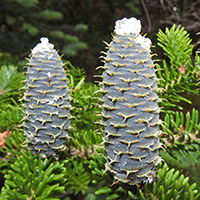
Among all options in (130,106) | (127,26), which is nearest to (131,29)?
(127,26)

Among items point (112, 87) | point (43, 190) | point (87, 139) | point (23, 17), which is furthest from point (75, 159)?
point (23, 17)

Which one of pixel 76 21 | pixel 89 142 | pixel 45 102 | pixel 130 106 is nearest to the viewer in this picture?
pixel 130 106

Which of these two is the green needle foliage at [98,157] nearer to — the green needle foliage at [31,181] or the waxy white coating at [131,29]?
the green needle foliage at [31,181]

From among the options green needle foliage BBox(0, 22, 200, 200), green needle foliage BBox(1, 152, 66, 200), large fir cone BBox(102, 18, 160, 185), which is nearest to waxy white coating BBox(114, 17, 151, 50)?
large fir cone BBox(102, 18, 160, 185)

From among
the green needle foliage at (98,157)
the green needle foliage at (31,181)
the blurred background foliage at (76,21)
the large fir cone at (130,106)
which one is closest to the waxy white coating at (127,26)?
the large fir cone at (130,106)

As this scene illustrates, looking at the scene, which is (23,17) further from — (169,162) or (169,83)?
(169,162)

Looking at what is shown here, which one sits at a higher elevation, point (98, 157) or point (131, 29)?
point (131, 29)

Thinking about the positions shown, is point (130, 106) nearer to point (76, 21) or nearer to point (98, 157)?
point (98, 157)
